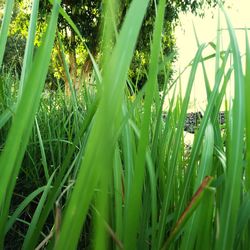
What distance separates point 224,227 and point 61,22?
660 cm

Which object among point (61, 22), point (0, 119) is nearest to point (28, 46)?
point (0, 119)

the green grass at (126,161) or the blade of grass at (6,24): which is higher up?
the blade of grass at (6,24)

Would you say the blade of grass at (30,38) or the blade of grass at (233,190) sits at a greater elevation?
the blade of grass at (30,38)

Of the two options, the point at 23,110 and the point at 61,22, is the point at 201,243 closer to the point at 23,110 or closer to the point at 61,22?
the point at 23,110

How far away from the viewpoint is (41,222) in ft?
1.07

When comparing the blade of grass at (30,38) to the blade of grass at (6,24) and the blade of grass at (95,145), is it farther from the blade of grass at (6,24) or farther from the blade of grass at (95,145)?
the blade of grass at (95,145)

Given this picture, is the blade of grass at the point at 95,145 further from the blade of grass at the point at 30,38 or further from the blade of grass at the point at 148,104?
the blade of grass at the point at 30,38

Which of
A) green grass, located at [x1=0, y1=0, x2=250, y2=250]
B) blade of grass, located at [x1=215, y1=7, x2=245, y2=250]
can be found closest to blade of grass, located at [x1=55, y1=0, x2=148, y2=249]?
green grass, located at [x1=0, y1=0, x2=250, y2=250]

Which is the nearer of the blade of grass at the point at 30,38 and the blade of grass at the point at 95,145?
the blade of grass at the point at 95,145

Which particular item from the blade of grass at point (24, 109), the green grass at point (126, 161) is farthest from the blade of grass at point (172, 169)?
the blade of grass at point (24, 109)

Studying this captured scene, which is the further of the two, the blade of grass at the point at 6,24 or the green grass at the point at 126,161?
the blade of grass at the point at 6,24

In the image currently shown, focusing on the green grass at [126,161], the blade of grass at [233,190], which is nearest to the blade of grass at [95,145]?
the green grass at [126,161]

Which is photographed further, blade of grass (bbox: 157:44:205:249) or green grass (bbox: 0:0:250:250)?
blade of grass (bbox: 157:44:205:249)

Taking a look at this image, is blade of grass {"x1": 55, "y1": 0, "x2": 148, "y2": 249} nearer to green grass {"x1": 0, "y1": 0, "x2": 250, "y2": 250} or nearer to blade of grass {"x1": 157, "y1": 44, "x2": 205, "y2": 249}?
green grass {"x1": 0, "y1": 0, "x2": 250, "y2": 250}
